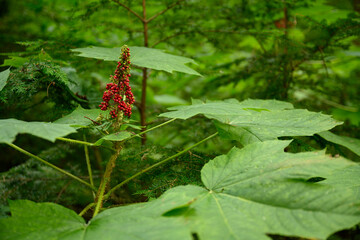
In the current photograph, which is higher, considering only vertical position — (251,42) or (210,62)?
(251,42)

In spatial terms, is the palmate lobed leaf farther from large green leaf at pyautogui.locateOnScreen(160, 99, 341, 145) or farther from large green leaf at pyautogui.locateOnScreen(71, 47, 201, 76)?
large green leaf at pyautogui.locateOnScreen(71, 47, 201, 76)

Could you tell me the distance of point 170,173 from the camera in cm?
129

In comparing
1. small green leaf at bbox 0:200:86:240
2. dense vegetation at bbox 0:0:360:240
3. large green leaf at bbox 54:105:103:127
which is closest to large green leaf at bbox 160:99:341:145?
dense vegetation at bbox 0:0:360:240

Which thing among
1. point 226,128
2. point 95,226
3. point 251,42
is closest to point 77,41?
point 226,128

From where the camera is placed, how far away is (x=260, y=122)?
133cm

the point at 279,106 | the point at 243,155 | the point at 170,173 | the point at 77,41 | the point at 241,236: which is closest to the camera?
the point at 241,236

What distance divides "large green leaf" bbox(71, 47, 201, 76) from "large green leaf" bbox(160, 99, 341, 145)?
0.26 metres

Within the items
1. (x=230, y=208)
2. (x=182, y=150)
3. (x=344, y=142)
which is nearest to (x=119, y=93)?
(x=182, y=150)

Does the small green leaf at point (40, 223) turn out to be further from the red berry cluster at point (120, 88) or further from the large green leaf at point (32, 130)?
the red berry cluster at point (120, 88)

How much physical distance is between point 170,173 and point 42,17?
2963 mm

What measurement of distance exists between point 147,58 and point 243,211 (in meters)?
1.05

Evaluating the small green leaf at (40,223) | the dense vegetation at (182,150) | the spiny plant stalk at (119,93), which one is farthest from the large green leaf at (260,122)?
the small green leaf at (40,223)

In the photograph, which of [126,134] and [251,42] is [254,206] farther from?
[251,42]

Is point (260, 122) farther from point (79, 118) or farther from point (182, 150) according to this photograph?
point (79, 118)
